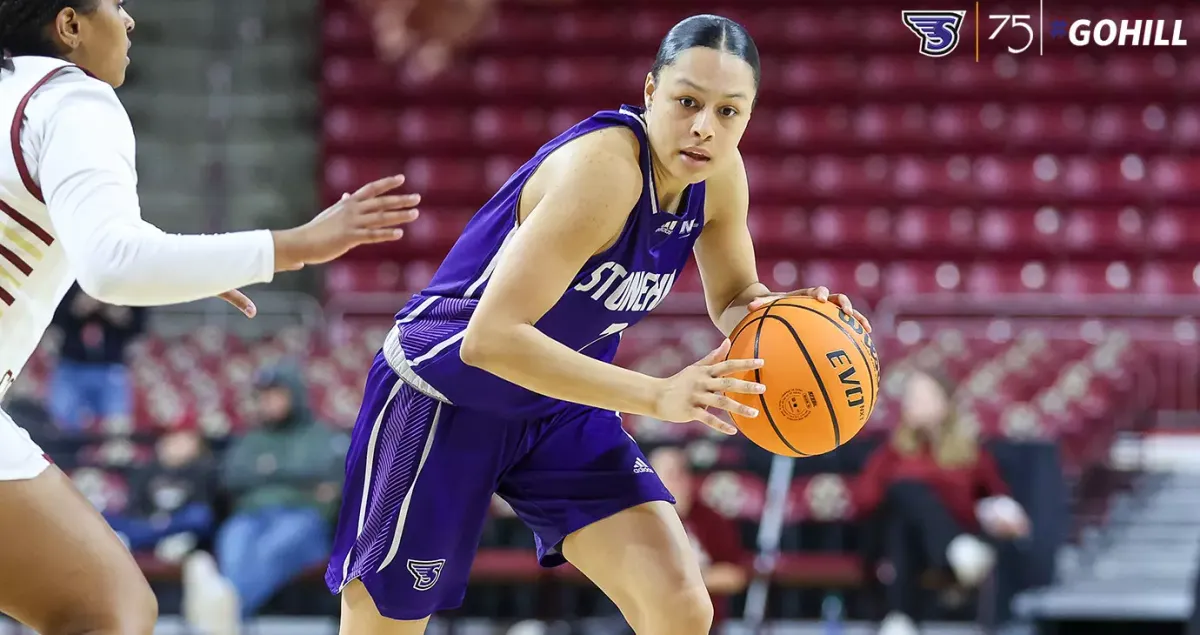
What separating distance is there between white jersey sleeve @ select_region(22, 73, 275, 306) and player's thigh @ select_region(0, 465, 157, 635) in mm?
349

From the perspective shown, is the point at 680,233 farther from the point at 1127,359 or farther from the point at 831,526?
the point at 1127,359

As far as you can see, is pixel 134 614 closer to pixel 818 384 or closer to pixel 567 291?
pixel 567 291

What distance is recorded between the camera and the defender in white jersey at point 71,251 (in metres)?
2.14

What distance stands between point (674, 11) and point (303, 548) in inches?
320

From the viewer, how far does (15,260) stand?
7.53ft

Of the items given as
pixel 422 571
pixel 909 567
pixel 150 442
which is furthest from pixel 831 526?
pixel 422 571

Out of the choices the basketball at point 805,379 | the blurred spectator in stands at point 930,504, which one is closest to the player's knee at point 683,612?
the basketball at point 805,379

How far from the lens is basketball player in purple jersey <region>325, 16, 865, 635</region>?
8.57ft

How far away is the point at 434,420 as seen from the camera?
9.73 feet

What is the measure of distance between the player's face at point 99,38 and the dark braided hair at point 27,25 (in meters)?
0.02

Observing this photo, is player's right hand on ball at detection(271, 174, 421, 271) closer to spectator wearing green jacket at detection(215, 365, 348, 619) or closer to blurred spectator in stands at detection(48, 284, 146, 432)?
spectator wearing green jacket at detection(215, 365, 348, 619)

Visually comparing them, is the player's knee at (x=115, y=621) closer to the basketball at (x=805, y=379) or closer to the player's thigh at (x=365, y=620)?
the player's thigh at (x=365, y=620)

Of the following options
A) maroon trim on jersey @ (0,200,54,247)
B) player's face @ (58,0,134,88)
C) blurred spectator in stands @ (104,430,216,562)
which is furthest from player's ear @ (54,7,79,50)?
blurred spectator in stands @ (104,430,216,562)

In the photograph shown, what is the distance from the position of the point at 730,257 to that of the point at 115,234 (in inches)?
→ 56.7
